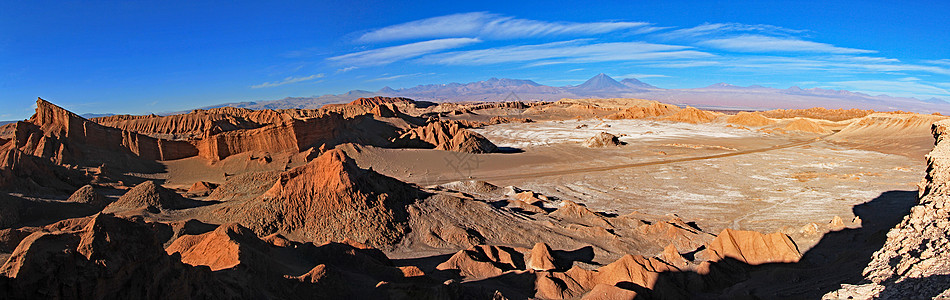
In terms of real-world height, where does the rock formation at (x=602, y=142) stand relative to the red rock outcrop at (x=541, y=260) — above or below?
above

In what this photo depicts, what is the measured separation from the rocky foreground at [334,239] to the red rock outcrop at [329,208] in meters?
0.05

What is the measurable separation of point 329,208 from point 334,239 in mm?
1280

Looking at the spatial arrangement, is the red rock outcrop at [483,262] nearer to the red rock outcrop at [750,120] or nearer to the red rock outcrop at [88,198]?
the red rock outcrop at [88,198]

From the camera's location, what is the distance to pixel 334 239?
1363 centimetres

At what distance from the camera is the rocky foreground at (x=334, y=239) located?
216 inches

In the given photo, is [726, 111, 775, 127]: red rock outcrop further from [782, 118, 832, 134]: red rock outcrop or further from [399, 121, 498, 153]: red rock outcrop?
[399, 121, 498, 153]: red rock outcrop

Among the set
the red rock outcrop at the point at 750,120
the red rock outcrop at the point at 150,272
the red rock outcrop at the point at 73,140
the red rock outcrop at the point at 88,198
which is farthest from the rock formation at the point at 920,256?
the red rock outcrop at the point at 750,120

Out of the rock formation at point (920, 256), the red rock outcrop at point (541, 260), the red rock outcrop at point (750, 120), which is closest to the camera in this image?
the rock formation at point (920, 256)

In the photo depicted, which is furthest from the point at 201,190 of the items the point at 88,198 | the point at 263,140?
the point at 263,140

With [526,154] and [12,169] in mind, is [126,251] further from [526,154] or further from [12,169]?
[526,154]

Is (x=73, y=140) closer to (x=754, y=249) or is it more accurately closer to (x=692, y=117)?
(x=754, y=249)

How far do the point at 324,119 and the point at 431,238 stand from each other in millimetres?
27317

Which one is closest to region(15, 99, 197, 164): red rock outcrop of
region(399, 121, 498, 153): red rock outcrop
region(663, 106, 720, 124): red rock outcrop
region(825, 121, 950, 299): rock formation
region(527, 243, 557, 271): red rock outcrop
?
region(399, 121, 498, 153): red rock outcrop

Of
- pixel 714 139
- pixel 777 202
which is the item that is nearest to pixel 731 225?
pixel 777 202
